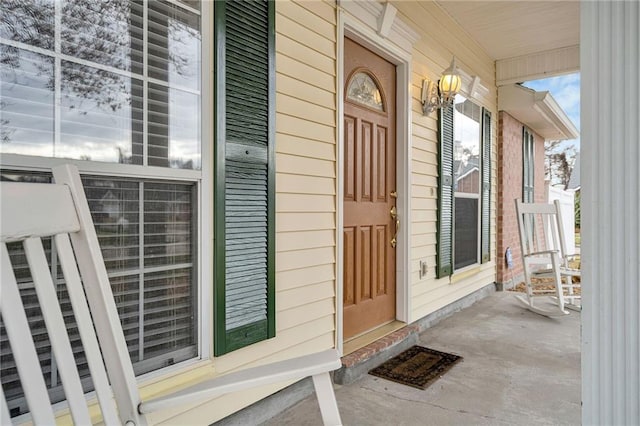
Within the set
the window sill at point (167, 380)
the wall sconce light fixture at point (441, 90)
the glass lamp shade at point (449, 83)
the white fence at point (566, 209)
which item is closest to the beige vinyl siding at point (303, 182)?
the window sill at point (167, 380)

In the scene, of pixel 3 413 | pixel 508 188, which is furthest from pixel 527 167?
pixel 3 413

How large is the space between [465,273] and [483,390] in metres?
2.14

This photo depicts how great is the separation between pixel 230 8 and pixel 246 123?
0.51 meters

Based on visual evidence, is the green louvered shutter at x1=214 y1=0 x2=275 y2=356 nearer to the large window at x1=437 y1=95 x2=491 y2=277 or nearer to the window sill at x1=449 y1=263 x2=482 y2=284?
the large window at x1=437 y1=95 x2=491 y2=277

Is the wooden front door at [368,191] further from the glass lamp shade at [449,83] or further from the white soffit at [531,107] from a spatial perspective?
the white soffit at [531,107]

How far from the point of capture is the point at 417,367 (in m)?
2.71

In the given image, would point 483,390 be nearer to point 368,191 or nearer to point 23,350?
point 368,191

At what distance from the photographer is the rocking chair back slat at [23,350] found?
876 millimetres

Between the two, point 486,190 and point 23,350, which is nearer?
point 23,350

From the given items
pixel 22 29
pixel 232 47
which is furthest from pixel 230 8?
pixel 22 29

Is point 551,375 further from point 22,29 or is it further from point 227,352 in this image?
point 22,29

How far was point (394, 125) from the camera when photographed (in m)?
3.33

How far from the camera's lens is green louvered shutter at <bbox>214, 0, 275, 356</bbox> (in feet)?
5.71

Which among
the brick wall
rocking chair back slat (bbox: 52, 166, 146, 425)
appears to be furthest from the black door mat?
the brick wall
